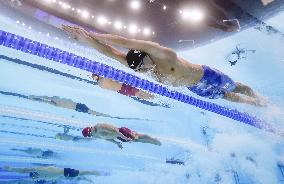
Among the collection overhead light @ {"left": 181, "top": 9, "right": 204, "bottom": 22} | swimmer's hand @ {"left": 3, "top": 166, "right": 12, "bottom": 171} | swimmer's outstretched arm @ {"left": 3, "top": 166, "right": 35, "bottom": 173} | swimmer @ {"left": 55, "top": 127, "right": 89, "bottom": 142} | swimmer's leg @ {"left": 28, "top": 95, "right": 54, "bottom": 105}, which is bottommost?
swimmer's hand @ {"left": 3, "top": 166, "right": 12, "bottom": 171}

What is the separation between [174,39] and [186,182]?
9625mm

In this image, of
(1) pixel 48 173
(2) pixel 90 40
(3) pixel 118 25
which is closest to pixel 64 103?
(3) pixel 118 25

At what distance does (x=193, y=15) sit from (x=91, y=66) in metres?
5.77

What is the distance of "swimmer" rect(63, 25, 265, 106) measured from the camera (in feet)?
14.1

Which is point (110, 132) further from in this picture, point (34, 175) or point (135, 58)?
point (34, 175)

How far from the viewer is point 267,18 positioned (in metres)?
8.48

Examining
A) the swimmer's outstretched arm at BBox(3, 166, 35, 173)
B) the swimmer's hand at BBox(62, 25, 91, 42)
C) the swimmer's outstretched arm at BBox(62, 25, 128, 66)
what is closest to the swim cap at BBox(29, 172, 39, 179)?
the swimmer's outstretched arm at BBox(3, 166, 35, 173)

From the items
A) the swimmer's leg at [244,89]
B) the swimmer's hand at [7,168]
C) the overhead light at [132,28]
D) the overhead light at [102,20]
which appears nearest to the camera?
the swimmer's leg at [244,89]

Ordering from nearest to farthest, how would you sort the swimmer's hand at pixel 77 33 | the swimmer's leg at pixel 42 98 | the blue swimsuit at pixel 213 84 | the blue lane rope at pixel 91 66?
the swimmer's hand at pixel 77 33, the blue lane rope at pixel 91 66, the blue swimsuit at pixel 213 84, the swimmer's leg at pixel 42 98

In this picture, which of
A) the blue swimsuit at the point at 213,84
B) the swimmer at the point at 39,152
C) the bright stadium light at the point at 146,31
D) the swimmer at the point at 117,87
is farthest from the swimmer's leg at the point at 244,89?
the swimmer at the point at 39,152

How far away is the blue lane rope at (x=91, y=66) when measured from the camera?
470 centimetres

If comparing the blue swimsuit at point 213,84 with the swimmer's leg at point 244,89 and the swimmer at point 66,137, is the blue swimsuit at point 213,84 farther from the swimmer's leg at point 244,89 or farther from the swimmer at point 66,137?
the swimmer at point 66,137

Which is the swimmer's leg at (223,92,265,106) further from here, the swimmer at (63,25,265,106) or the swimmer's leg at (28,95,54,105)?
the swimmer's leg at (28,95,54,105)

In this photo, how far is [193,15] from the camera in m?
10.1
